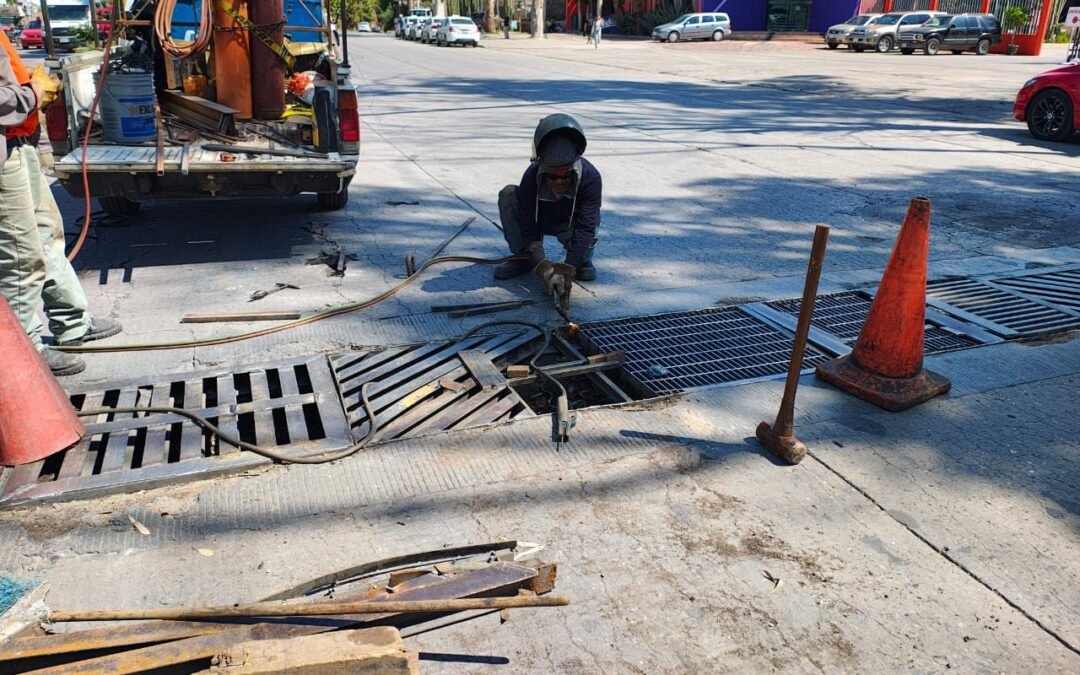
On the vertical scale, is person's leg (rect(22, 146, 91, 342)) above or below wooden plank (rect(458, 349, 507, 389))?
above

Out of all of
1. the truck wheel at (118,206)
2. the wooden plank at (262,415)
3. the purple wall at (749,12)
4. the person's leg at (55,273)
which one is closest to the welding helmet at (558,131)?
the wooden plank at (262,415)

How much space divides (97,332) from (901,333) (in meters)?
4.28

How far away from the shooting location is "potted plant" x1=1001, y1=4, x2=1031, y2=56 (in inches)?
1357

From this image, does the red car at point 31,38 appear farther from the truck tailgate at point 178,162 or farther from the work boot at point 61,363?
the work boot at point 61,363

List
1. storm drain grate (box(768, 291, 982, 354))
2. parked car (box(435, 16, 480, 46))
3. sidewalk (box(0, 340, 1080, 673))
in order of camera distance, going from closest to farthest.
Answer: sidewalk (box(0, 340, 1080, 673)) → storm drain grate (box(768, 291, 982, 354)) → parked car (box(435, 16, 480, 46))

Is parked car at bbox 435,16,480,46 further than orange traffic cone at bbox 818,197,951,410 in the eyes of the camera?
Yes

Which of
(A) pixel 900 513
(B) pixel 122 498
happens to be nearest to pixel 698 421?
(A) pixel 900 513

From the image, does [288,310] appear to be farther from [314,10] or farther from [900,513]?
[314,10]

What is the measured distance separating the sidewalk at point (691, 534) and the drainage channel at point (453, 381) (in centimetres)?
20

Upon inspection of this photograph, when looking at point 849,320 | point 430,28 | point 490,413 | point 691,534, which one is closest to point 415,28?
point 430,28

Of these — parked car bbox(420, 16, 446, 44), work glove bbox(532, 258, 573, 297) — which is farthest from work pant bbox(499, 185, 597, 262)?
parked car bbox(420, 16, 446, 44)

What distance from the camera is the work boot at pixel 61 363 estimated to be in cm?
408

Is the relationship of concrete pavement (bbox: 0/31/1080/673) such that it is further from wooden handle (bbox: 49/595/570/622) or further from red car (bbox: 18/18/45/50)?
red car (bbox: 18/18/45/50)

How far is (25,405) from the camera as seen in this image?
324 cm
